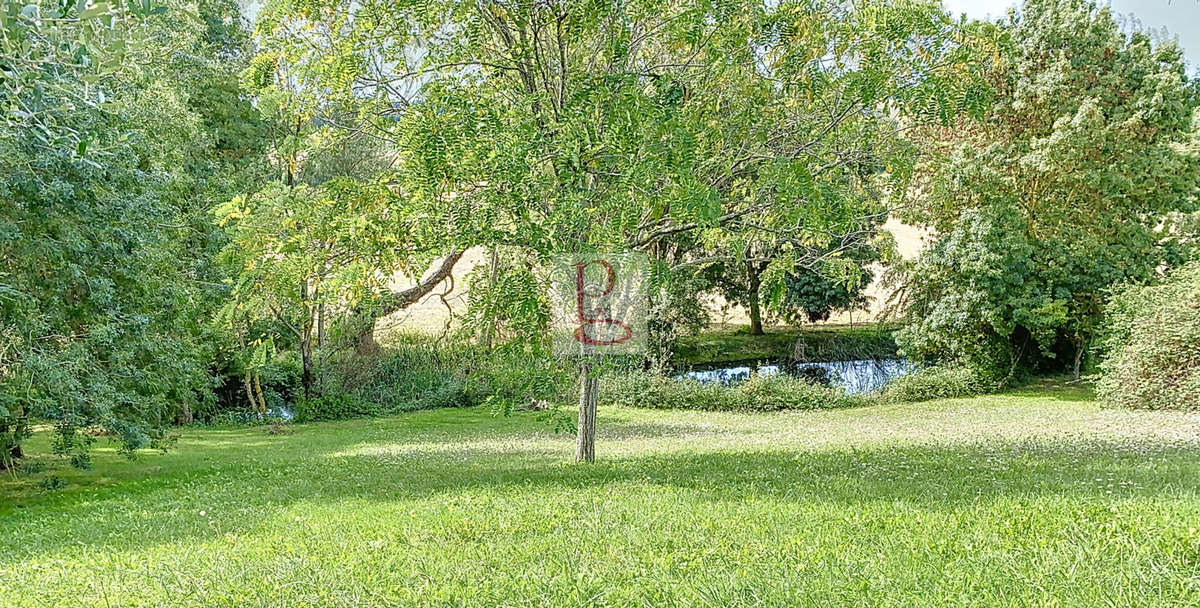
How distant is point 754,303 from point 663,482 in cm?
2382

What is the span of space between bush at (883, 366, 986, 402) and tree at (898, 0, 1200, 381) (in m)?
0.50

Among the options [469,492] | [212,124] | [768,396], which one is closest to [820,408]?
[768,396]

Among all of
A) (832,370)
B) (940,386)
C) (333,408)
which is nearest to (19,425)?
(333,408)

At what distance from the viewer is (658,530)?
5.73m

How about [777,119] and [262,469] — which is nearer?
[777,119]

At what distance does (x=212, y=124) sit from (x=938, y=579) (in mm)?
23504

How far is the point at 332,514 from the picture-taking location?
7.55 metres

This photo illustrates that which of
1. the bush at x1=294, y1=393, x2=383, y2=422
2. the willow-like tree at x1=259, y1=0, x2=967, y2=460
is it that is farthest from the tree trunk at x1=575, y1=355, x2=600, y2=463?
the bush at x1=294, y1=393, x2=383, y2=422

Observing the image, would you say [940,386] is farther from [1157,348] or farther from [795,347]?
[795,347]

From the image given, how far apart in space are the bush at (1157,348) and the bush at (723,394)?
5941 mm

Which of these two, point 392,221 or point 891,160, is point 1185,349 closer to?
point 891,160

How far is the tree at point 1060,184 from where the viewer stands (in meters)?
21.5

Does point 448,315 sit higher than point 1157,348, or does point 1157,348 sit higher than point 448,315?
point 448,315

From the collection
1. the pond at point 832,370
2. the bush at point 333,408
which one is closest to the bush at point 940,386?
the pond at point 832,370
